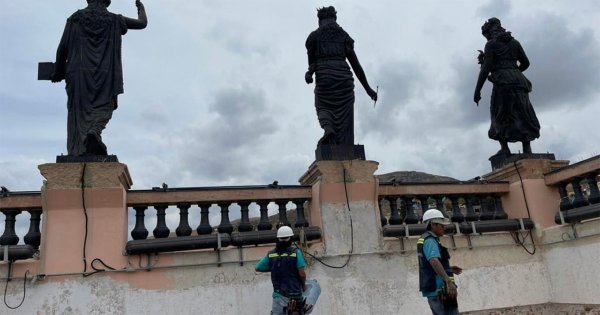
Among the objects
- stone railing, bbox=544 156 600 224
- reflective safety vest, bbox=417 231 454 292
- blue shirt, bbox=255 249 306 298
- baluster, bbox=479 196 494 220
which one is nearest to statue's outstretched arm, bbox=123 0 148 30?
blue shirt, bbox=255 249 306 298

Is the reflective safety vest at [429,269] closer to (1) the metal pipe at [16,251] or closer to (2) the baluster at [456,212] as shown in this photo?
(2) the baluster at [456,212]

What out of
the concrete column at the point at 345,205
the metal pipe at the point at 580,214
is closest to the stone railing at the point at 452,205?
the concrete column at the point at 345,205

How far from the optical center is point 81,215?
5.92 m

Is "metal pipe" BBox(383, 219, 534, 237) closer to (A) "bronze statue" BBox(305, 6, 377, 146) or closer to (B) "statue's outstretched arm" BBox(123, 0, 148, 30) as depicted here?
(A) "bronze statue" BBox(305, 6, 377, 146)

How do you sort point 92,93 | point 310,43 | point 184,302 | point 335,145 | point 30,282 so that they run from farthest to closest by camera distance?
point 310,43 < point 335,145 < point 92,93 < point 184,302 < point 30,282

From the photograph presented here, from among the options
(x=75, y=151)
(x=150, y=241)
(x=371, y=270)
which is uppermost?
(x=75, y=151)

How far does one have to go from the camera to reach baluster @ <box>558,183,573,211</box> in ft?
24.0

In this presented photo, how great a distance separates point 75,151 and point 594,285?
7.00 metres

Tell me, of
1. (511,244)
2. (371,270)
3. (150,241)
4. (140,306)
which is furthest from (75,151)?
(511,244)

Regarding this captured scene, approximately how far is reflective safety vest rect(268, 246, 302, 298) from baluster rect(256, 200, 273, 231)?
149 centimetres

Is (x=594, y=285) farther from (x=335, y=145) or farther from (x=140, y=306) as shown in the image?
(x=140, y=306)

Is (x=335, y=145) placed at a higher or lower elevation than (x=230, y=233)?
higher

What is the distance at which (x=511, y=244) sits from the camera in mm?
7352

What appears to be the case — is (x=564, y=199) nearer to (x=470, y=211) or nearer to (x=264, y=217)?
(x=470, y=211)
